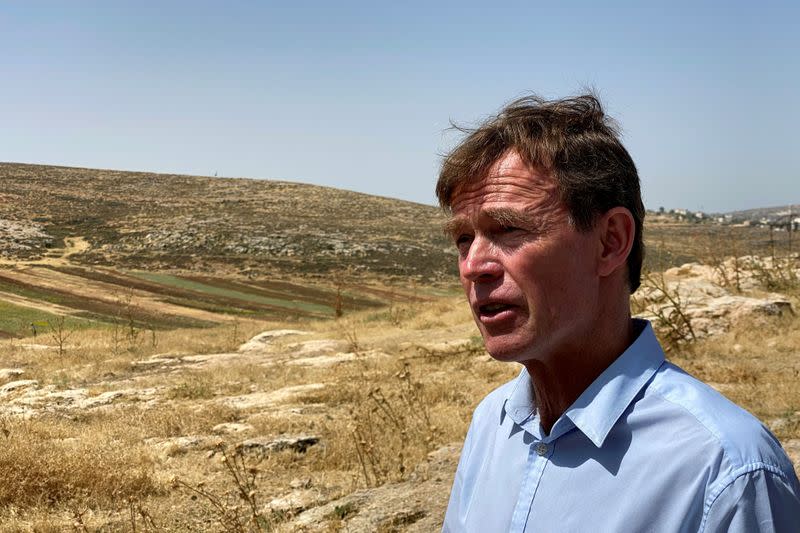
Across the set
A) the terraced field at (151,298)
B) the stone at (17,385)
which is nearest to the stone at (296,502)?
the stone at (17,385)

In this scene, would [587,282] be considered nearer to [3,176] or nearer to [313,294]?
[313,294]

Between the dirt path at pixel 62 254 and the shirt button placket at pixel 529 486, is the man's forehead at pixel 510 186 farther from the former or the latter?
the dirt path at pixel 62 254

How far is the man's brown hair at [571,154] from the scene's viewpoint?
1482 millimetres

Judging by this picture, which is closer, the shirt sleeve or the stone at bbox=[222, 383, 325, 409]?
the shirt sleeve

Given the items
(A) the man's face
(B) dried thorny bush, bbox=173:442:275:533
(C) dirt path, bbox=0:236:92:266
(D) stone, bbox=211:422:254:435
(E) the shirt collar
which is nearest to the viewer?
(E) the shirt collar

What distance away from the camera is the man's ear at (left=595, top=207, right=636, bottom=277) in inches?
58.9

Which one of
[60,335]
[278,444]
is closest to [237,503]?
[278,444]

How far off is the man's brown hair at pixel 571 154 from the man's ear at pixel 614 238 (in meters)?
0.02

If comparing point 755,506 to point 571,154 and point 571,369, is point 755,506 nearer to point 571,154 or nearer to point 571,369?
point 571,369

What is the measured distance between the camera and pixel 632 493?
1243mm

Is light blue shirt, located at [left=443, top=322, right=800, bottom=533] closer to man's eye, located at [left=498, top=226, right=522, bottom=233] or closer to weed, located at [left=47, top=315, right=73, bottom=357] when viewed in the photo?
man's eye, located at [left=498, top=226, right=522, bottom=233]

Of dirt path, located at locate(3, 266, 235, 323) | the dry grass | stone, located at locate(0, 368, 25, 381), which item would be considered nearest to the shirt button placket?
the dry grass

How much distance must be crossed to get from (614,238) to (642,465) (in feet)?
1.57

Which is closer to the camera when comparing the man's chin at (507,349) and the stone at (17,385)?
the man's chin at (507,349)
